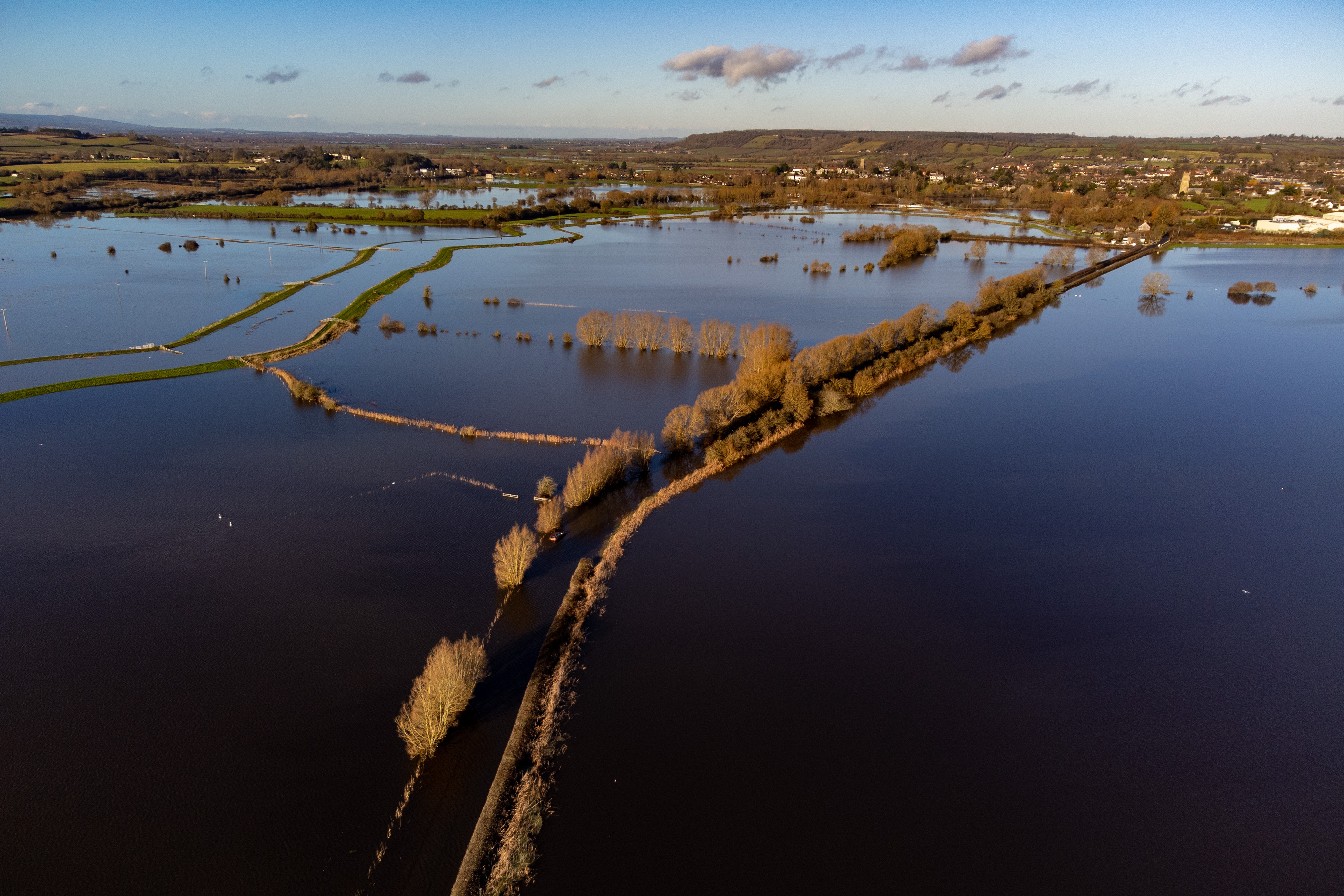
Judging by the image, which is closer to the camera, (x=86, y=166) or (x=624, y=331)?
(x=624, y=331)

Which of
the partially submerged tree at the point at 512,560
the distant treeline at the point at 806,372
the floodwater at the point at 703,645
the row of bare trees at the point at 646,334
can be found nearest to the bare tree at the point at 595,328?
the row of bare trees at the point at 646,334

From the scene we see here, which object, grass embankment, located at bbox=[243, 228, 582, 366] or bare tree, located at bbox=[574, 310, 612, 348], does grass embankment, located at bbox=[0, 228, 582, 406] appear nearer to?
grass embankment, located at bbox=[243, 228, 582, 366]

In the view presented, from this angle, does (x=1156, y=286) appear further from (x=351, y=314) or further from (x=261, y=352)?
(x=261, y=352)

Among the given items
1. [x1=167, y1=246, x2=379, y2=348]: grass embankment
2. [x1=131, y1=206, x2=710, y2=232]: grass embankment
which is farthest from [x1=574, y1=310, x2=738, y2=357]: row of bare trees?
[x1=131, y1=206, x2=710, y2=232]: grass embankment

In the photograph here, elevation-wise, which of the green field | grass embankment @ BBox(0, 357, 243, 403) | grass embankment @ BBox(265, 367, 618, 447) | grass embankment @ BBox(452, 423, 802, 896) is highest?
the green field

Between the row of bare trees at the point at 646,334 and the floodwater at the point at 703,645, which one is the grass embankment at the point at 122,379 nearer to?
the floodwater at the point at 703,645

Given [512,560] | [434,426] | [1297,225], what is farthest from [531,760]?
[1297,225]

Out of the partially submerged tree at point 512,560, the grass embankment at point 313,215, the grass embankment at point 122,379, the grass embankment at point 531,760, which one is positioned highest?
the grass embankment at point 313,215
